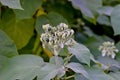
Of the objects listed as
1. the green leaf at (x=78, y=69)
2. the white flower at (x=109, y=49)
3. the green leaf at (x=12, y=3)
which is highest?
the green leaf at (x=12, y=3)

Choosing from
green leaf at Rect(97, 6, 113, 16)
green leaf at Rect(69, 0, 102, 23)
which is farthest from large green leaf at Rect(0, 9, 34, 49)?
green leaf at Rect(97, 6, 113, 16)

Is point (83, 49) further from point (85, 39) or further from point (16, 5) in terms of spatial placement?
point (85, 39)

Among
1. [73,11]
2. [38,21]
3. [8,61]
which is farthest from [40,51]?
[8,61]

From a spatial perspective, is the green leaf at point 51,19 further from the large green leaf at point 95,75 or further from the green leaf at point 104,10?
the large green leaf at point 95,75

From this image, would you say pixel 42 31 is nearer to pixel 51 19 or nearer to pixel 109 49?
pixel 51 19

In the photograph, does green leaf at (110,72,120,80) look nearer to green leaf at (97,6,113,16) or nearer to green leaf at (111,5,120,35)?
green leaf at (111,5,120,35)

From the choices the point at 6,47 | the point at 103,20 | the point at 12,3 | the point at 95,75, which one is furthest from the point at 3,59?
the point at 103,20

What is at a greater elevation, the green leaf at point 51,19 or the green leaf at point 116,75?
the green leaf at point 51,19

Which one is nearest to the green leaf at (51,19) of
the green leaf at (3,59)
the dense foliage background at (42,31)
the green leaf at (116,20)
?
the dense foliage background at (42,31)
